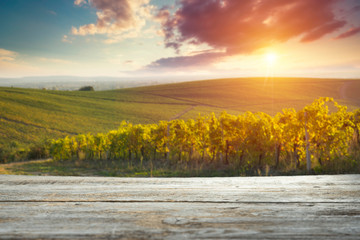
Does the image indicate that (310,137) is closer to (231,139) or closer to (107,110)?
(231,139)

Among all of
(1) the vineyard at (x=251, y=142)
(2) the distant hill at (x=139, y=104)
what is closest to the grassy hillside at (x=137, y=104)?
(2) the distant hill at (x=139, y=104)

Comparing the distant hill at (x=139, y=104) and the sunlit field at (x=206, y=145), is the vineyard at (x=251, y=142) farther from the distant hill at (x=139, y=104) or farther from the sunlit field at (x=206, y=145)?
the distant hill at (x=139, y=104)

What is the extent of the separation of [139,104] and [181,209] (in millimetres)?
51433

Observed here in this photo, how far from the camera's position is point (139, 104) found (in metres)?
51.6

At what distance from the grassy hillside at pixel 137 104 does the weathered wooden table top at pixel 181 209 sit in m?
25.8

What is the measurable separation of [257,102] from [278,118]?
4629 cm

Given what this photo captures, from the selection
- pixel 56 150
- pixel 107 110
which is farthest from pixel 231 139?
pixel 107 110

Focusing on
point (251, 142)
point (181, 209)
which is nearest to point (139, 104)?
point (251, 142)

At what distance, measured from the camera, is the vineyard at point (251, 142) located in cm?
859

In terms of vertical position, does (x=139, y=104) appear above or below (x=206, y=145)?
above

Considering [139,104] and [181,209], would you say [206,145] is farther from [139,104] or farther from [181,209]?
[139,104]

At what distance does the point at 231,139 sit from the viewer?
10.5m

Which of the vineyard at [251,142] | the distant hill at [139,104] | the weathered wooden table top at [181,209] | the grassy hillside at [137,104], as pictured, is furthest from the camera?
the distant hill at [139,104]

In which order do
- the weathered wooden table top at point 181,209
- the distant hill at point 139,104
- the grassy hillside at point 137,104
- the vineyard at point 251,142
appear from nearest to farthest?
the weathered wooden table top at point 181,209
the vineyard at point 251,142
the grassy hillside at point 137,104
the distant hill at point 139,104
